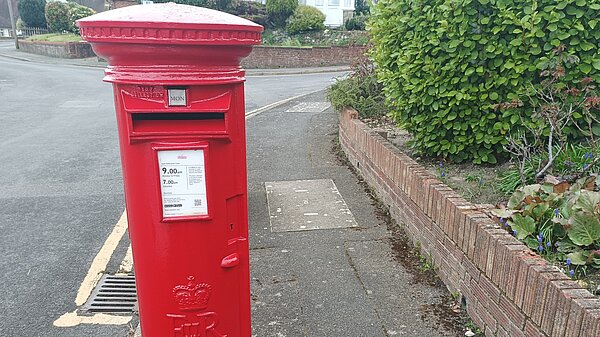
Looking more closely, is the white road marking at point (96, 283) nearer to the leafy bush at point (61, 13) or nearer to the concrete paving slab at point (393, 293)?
the concrete paving slab at point (393, 293)

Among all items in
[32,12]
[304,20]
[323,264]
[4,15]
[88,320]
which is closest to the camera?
[88,320]

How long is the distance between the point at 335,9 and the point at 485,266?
32.6m

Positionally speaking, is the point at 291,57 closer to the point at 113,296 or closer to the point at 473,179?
the point at 473,179

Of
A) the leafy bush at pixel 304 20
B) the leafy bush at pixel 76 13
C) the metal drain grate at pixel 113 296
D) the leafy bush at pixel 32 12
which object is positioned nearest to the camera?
the metal drain grate at pixel 113 296

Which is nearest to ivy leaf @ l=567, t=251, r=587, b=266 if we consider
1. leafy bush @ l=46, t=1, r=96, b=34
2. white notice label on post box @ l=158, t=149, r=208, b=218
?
white notice label on post box @ l=158, t=149, r=208, b=218

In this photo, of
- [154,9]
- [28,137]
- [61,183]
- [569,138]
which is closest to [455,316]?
[569,138]

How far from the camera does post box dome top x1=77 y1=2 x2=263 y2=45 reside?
1.79 m

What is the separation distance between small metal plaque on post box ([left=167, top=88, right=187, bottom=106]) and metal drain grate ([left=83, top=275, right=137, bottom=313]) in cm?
205

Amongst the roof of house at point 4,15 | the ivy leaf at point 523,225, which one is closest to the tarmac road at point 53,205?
the ivy leaf at point 523,225

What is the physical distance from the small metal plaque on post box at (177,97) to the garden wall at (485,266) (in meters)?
1.92

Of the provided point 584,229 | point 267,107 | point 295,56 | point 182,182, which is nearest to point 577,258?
point 584,229

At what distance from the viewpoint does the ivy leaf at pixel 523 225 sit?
2961 mm

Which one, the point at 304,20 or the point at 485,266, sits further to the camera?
the point at 304,20

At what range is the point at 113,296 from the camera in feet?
11.7
